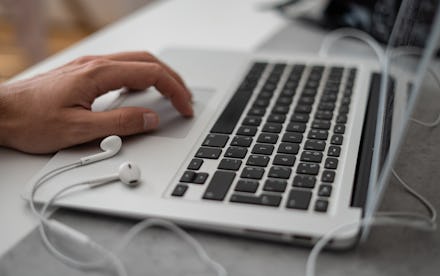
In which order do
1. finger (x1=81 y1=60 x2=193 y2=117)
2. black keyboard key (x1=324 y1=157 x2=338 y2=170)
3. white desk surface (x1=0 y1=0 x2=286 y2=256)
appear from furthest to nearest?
white desk surface (x1=0 y1=0 x2=286 y2=256)
finger (x1=81 y1=60 x2=193 y2=117)
black keyboard key (x1=324 y1=157 x2=338 y2=170)

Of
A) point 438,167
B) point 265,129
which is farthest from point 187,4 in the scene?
point 438,167

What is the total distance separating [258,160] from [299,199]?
0.30 ft

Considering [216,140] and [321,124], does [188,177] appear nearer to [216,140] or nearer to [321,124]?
[216,140]

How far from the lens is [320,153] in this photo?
2.14ft

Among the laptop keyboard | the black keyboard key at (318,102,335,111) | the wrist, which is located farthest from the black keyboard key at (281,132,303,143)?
the wrist

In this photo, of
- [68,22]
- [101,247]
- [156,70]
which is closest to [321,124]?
[156,70]

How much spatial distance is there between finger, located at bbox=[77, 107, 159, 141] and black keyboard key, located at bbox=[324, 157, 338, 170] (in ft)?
0.77

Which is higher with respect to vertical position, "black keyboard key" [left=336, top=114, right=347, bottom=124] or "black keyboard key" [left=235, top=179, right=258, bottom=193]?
"black keyboard key" [left=235, top=179, right=258, bottom=193]

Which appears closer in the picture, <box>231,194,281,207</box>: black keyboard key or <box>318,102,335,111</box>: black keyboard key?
<box>231,194,281,207</box>: black keyboard key

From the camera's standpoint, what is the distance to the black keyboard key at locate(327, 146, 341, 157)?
0.65 m

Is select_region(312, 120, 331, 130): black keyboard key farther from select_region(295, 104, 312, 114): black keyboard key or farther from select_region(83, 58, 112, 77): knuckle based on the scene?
select_region(83, 58, 112, 77): knuckle

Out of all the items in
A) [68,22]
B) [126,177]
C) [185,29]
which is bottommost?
[68,22]

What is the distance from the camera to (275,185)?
581 mm

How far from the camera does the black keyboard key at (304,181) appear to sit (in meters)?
0.58
